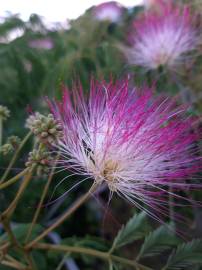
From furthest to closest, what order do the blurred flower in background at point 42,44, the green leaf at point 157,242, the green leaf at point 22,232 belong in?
the blurred flower in background at point 42,44, the green leaf at point 22,232, the green leaf at point 157,242

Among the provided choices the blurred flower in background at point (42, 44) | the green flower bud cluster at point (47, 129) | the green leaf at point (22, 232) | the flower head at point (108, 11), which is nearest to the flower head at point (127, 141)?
the green flower bud cluster at point (47, 129)

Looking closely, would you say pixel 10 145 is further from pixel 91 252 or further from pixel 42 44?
pixel 42 44

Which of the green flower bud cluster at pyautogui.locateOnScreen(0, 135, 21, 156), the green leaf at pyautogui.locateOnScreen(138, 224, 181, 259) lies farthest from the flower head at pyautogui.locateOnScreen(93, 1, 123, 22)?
the green leaf at pyautogui.locateOnScreen(138, 224, 181, 259)

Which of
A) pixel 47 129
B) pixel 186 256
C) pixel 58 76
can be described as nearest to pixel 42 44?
pixel 58 76

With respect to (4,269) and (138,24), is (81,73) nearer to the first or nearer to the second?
(138,24)

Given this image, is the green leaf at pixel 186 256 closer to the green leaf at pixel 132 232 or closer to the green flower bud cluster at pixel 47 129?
the green leaf at pixel 132 232

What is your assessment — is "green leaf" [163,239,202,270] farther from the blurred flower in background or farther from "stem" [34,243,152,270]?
the blurred flower in background
